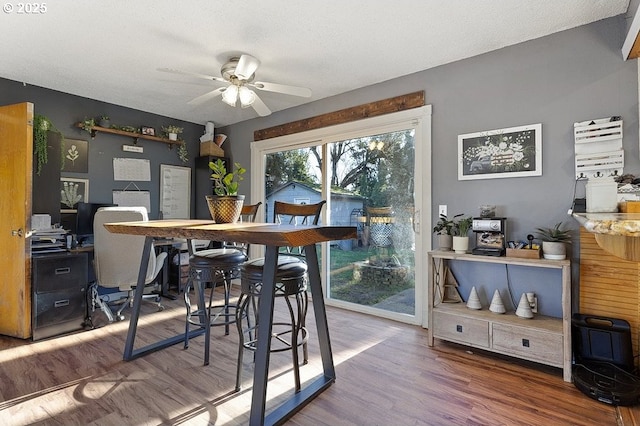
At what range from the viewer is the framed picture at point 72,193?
3.52m

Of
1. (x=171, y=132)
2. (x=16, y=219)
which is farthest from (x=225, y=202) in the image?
(x=171, y=132)

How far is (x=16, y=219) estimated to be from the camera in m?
2.68

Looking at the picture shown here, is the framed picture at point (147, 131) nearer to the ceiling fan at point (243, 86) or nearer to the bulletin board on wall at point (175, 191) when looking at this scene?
the bulletin board on wall at point (175, 191)

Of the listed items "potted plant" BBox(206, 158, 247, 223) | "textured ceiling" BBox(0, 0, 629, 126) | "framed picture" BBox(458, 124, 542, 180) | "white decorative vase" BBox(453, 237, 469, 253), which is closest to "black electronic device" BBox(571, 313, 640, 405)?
"white decorative vase" BBox(453, 237, 469, 253)

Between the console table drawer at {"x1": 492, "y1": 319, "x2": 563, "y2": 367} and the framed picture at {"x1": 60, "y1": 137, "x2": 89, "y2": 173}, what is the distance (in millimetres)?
4527

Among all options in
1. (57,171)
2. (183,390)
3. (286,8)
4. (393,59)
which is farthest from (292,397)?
(57,171)

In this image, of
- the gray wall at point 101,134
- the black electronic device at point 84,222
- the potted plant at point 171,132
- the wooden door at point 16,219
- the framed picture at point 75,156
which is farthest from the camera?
the potted plant at point 171,132

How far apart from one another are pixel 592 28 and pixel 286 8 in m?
2.16

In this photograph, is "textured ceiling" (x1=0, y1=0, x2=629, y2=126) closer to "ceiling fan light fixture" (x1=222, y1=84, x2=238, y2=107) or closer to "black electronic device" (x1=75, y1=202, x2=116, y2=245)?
"ceiling fan light fixture" (x1=222, y1=84, x2=238, y2=107)

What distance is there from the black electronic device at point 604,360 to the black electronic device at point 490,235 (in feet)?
2.05

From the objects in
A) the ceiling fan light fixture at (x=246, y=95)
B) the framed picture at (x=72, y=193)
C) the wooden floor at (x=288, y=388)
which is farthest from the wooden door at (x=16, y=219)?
the ceiling fan light fixture at (x=246, y=95)

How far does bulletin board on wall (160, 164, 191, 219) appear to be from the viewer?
450cm

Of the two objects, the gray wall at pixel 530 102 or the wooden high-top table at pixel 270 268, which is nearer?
the wooden high-top table at pixel 270 268

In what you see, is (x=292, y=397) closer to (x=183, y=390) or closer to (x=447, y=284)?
(x=183, y=390)
